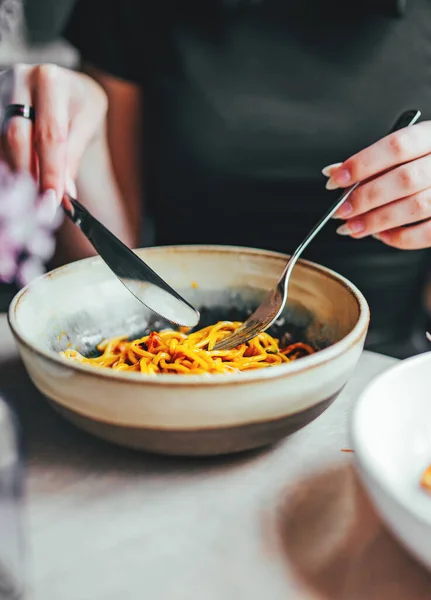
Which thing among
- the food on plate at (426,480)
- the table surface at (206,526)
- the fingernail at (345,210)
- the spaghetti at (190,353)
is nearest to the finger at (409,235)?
the fingernail at (345,210)

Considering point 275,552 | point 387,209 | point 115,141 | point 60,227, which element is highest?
point 387,209

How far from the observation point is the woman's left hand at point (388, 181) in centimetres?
75

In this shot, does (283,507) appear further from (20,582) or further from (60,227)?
(60,227)

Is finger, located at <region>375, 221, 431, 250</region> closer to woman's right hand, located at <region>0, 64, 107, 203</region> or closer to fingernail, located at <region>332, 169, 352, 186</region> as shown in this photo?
fingernail, located at <region>332, 169, 352, 186</region>

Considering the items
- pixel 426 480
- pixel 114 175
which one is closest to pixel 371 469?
pixel 426 480

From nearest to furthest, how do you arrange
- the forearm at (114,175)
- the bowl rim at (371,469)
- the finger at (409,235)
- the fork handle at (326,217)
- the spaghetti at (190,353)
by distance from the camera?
the bowl rim at (371,469) < the spaghetti at (190,353) < the fork handle at (326,217) < the finger at (409,235) < the forearm at (114,175)

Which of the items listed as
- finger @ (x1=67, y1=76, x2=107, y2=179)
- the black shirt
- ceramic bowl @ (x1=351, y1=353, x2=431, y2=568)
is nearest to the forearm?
the black shirt

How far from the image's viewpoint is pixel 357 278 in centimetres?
126

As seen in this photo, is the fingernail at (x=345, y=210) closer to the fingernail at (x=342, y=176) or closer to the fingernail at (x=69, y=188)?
the fingernail at (x=342, y=176)

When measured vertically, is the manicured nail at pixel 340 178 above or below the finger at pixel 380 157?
below

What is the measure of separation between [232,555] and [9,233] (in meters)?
0.64

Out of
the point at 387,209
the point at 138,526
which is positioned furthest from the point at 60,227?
the point at 138,526

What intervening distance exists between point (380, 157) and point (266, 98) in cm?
51

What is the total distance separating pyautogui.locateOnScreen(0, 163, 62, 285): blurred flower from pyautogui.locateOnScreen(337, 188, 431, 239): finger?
0.40 meters
